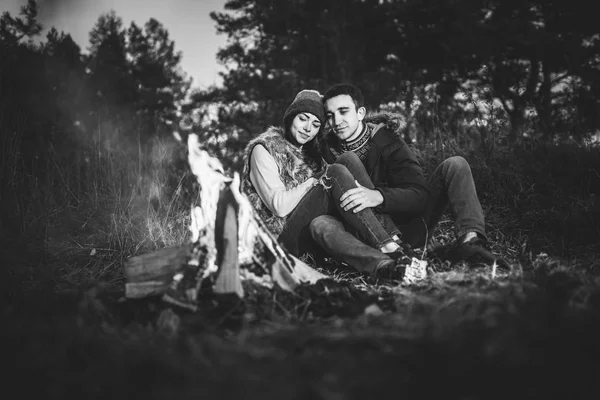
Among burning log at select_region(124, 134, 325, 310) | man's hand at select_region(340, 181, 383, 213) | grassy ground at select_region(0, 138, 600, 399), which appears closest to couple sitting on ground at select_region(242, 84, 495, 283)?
man's hand at select_region(340, 181, 383, 213)

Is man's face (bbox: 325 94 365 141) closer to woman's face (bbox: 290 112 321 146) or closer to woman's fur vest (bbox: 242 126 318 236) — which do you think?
woman's face (bbox: 290 112 321 146)

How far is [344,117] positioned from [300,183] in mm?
548

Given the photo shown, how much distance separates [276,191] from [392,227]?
2.45 ft

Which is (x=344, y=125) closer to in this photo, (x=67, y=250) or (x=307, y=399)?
(x=67, y=250)

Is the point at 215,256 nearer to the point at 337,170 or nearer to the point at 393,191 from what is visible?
the point at 337,170

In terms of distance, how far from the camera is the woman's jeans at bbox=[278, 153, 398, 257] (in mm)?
2467

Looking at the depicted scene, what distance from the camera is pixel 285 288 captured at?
6.19 feet

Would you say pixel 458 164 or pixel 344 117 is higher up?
pixel 344 117

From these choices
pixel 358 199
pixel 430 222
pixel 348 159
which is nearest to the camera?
pixel 358 199

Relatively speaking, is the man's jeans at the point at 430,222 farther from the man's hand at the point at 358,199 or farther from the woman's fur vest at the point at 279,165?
the woman's fur vest at the point at 279,165

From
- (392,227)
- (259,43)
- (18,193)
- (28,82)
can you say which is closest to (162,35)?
(259,43)

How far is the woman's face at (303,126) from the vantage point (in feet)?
9.98

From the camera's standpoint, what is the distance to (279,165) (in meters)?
2.92

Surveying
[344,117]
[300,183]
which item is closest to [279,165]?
[300,183]
